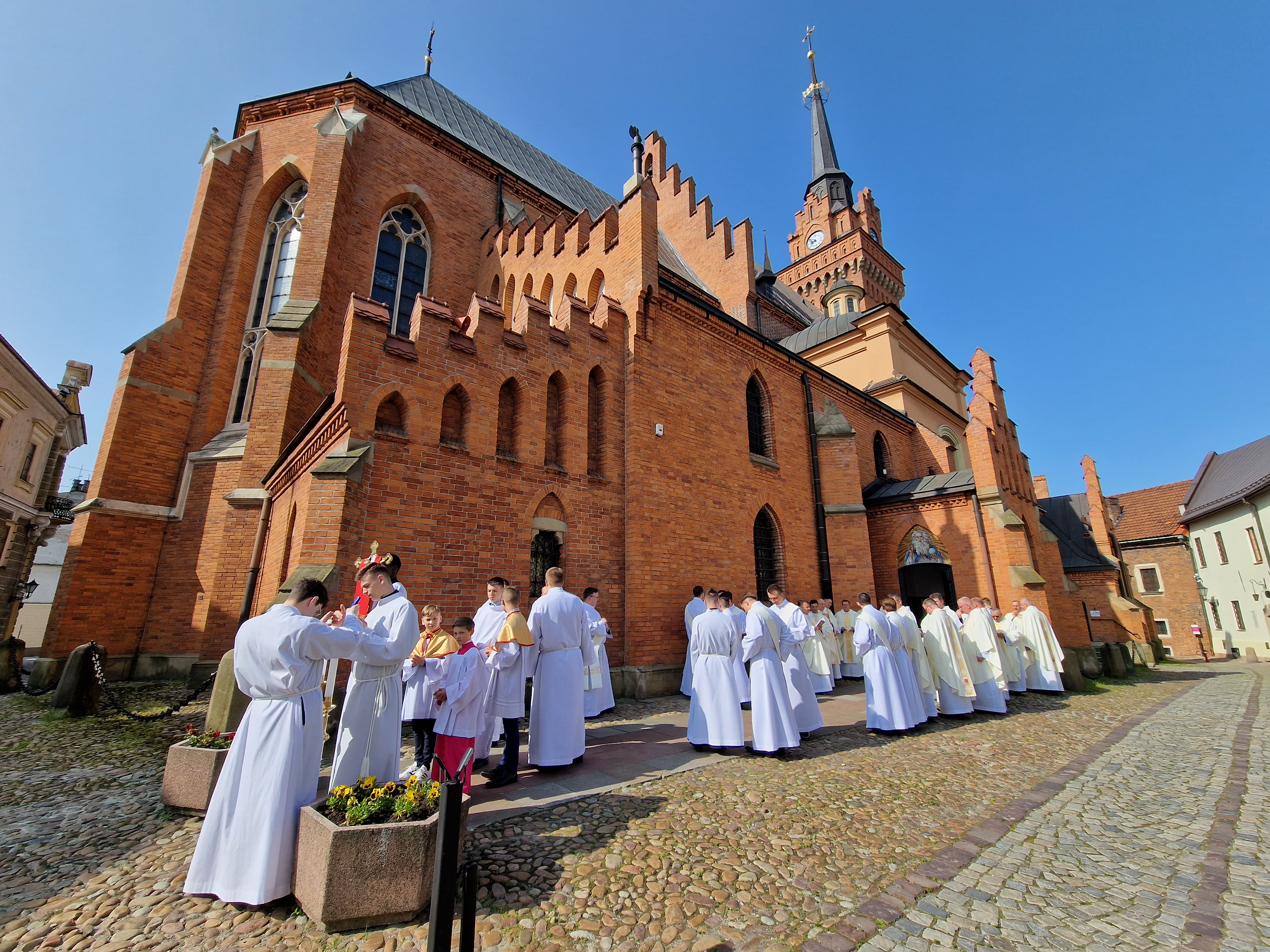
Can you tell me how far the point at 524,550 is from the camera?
329 inches

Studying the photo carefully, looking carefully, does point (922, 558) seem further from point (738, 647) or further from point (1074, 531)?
point (1074, 531)

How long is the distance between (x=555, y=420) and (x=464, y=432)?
1.94m

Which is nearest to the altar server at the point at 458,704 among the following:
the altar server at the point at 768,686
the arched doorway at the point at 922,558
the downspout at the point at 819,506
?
the altar server at the point at 768,686

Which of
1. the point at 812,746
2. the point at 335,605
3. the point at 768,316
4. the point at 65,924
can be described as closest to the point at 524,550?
the point at 335,605

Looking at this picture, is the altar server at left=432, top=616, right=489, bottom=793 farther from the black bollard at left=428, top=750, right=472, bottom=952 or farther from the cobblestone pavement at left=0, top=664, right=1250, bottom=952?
the black bollard at left=428, top=750, right=472, bottom=952

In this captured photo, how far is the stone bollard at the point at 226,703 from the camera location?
200 inches

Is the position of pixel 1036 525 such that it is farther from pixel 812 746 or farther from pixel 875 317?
pixel 812 746

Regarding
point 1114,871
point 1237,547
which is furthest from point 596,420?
point 1237,547

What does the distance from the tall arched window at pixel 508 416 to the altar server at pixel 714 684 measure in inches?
158

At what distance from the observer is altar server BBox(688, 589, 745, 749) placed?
20.4 ft

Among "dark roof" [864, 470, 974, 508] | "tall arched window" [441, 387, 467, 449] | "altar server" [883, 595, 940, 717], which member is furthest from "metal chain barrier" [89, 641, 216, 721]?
"dark roof" [864, 470, 974, 508]

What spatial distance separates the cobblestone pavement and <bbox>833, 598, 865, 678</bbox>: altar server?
19.4 ft

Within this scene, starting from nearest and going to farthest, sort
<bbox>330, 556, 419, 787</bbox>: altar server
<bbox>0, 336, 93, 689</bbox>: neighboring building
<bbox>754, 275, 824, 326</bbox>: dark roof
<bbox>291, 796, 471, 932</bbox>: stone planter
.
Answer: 1. <bbox>291, 796, 471, 932</bbox>: stone planter
2. <bbox>330, 556, 419, 787</bbox>: altar server
3. <bbox>0, 336, 93, 689</bbox>: neighboring building
4. <bbox>754, 275, 824, 326</bbox>: dark roof

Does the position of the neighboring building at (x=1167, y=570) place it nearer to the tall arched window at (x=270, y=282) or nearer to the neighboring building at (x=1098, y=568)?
the neighboring building at (x=1098, y=568)
